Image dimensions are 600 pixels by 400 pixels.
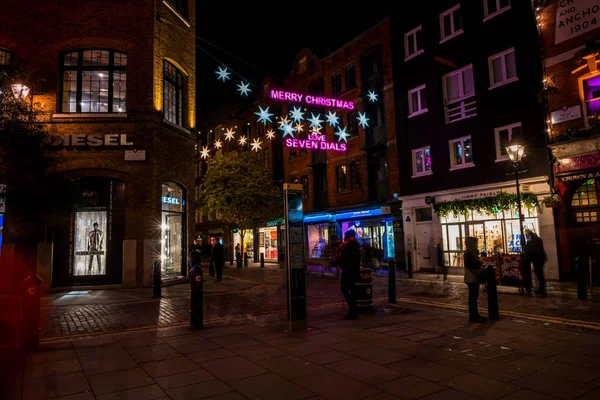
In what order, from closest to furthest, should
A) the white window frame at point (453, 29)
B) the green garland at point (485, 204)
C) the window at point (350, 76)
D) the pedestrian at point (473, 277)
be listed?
the pedestrian at point (473, 277)
the green garland at point (485, 204)
the white window frame at point (453, 29)
the window at point (350, 76)

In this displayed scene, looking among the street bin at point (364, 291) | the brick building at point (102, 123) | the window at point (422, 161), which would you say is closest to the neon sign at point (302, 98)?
the brick building at point (102, 123)

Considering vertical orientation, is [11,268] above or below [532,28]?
below

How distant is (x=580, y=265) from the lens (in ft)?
33.8

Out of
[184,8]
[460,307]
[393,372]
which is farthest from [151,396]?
[184,8]

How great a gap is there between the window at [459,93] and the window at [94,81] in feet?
46.8

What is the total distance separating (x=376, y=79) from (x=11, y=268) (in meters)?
19.6

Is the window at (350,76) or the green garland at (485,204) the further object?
the window at (350,76)

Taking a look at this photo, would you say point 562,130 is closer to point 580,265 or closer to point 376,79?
point 580,265

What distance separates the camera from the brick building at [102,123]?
14.2 m

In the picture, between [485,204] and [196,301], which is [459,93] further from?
[196,301]

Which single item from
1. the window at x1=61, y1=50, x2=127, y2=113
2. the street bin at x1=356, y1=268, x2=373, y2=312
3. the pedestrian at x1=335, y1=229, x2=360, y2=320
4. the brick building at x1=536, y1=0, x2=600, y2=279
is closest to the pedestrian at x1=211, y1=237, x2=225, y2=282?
the window at x1=61, y1=50, x2=127, y2=113

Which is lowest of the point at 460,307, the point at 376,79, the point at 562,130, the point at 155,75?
the point at 460,307

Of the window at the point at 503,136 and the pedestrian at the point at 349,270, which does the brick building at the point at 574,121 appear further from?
the pedestrian at the point at 349,270

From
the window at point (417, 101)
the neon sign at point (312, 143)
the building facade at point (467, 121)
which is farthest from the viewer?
the window at point (417, 101)
